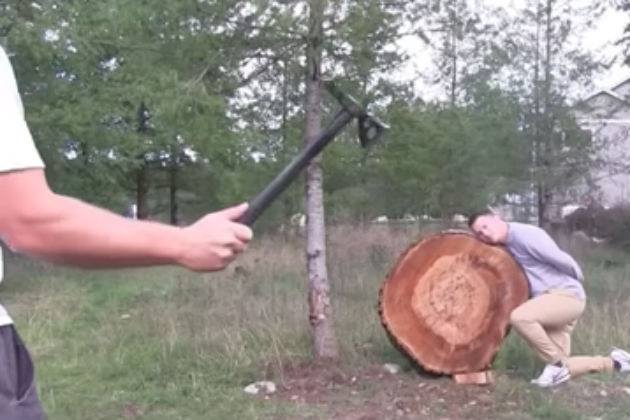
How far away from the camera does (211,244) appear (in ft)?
4.08

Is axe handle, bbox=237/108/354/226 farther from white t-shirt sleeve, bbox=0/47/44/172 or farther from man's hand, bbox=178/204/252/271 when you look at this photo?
white t-shirt sleeve, bbox=0/47/44/172

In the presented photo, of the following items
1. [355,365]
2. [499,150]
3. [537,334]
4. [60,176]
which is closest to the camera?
[537,334]

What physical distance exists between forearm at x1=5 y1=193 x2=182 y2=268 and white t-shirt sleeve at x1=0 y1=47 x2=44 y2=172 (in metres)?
0.06

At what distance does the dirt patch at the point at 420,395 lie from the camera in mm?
4613

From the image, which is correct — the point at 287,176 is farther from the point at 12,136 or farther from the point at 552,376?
the point at 552,376

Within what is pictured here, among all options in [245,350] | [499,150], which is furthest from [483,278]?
[499,150]

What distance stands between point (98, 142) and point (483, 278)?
22.0ft

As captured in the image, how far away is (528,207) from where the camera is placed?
14.4 metres

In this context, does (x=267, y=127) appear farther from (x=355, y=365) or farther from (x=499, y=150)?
(x=499, y=150)

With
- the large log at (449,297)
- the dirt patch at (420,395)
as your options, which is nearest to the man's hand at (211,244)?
the dirt patch at (420,395)

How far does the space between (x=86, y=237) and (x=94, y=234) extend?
0.04ft

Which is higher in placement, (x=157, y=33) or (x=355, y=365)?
(x=157, y=33)

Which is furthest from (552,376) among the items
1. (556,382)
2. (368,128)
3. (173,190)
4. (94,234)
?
(173,190)

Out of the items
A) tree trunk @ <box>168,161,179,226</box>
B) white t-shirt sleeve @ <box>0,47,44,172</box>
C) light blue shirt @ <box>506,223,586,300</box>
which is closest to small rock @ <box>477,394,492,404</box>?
light blue shirt @ <box>506,223,586,300</box>
